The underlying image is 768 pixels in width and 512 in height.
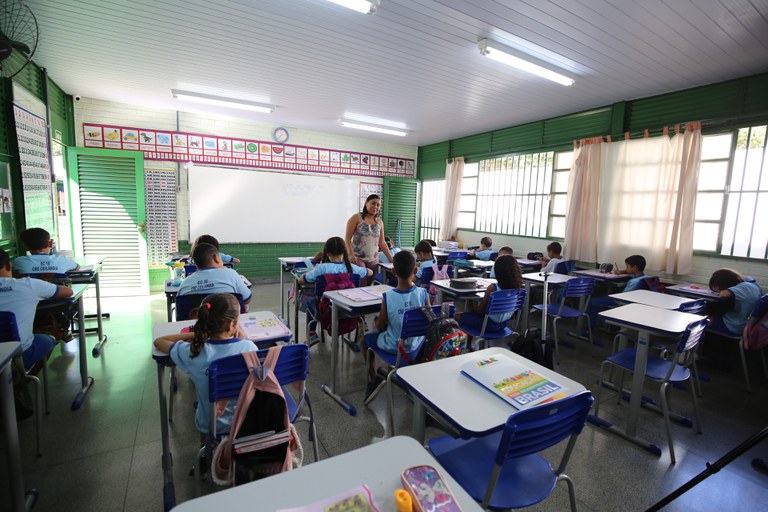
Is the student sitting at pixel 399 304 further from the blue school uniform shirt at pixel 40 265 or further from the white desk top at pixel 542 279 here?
the blue school uniform shirt at pixel 40 265

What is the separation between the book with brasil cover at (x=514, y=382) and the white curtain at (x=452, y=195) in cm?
626

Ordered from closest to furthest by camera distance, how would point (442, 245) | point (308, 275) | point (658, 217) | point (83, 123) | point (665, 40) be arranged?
point (665, 40) → point (308, 275) → point (658, 217) → point (83, 123) → point (442, 245)

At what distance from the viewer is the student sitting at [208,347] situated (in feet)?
5.06

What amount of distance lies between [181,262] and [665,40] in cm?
525

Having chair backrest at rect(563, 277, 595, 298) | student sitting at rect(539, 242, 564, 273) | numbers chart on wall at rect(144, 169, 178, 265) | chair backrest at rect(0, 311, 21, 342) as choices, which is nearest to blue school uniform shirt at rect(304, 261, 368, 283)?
chair backrest at rect(0, 311, 21, 342)

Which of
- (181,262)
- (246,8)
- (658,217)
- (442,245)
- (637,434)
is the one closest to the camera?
(637,434)

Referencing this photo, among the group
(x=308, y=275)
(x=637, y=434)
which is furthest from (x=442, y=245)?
(x=637, y=434)

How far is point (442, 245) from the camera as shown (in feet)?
24.6

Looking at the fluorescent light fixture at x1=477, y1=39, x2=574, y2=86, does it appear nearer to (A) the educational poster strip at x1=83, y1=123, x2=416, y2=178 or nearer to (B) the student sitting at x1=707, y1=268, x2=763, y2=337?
(B) the student sitting at x1=707, y1=268, x2=763, y2=337

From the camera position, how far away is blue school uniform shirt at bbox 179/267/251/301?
2.51m

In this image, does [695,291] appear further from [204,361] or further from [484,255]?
[204,361]

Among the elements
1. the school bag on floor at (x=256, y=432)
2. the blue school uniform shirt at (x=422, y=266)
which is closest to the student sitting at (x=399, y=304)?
the school bag on floor at (x=256, y=432)

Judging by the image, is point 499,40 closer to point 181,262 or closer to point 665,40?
point 665,40

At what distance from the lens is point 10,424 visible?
150 centimetres
